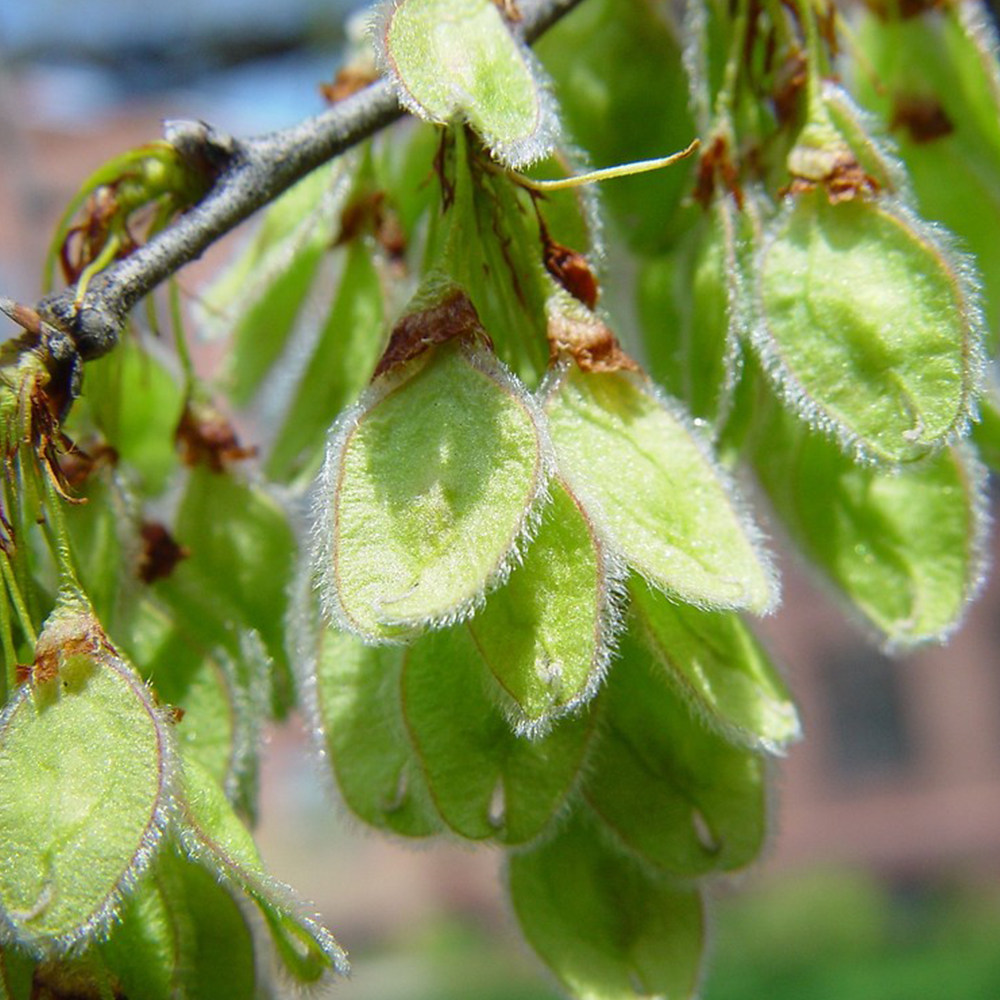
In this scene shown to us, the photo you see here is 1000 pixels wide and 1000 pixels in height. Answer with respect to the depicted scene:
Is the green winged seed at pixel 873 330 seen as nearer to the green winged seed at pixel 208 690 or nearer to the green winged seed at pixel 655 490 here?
the green winged seed at pixel 655 490

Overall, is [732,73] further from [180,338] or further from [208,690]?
[208,690]

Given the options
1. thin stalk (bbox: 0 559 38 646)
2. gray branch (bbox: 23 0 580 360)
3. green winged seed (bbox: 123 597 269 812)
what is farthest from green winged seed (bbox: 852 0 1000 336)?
thin stalk (bbox: 0 559 38 646)

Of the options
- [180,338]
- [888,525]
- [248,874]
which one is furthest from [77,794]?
[888,525]

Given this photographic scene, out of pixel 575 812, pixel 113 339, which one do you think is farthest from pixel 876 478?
pixel 113 339

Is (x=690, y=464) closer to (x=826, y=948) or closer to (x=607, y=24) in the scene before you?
(x=607, y=24)

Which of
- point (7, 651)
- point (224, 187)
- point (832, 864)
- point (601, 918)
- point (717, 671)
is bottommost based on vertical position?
point (832, 864)

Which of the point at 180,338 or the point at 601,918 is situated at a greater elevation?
the point at 180,338

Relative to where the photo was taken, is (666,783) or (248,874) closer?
(248,874)
